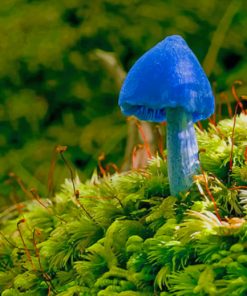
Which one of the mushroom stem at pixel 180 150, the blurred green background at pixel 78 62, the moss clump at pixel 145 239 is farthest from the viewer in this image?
the blurred green background at pixel 78 62

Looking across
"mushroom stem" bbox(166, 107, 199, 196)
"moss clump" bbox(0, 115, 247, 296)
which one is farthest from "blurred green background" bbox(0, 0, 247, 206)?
"mushroom stem" bbox(166, 107, 199, 196)

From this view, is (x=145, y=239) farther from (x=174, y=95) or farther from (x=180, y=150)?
(x=174, y=95)

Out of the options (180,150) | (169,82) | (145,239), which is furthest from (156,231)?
(169,82)

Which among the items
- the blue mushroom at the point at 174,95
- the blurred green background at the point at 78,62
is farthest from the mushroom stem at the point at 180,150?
the blurred green background at the point at 78,62

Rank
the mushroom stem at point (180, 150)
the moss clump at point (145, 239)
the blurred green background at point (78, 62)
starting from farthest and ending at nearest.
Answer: the blurred green background at point (78, 62)
the mushroom stem at point (180, 150)
the moss clump at point (145, 239)

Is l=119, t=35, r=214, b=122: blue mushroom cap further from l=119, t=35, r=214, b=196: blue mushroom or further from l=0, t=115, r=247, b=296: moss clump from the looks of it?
l=0, t=115, r=247, b=296: moss clump

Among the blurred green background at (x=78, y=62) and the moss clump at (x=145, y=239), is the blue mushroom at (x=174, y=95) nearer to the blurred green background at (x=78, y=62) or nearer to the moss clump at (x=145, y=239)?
the moss clump at (x=145, y=239)

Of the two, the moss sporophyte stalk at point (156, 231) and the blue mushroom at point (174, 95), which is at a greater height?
the blue mushroom at point (174, 95)
